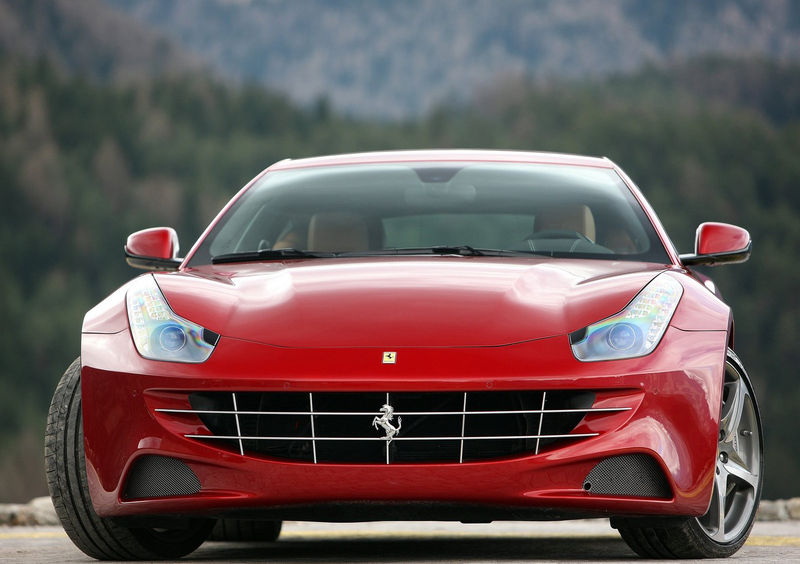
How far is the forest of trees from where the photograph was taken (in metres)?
77.5

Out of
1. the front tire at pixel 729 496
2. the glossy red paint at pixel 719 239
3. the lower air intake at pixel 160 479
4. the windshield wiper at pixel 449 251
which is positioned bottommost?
the front tire at pixel 729 496

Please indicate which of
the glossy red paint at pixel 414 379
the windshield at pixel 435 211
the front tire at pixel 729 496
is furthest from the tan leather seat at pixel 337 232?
the front tire at pixel 729 496

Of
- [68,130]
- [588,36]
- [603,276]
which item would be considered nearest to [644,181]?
[68,130]

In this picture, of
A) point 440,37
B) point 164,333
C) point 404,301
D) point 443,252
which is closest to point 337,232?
point 443,252

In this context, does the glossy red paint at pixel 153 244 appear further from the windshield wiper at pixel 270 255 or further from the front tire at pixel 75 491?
the front tire at pixel 75 491

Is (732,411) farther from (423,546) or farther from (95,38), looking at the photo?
(95,38)

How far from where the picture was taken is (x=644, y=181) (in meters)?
98.8

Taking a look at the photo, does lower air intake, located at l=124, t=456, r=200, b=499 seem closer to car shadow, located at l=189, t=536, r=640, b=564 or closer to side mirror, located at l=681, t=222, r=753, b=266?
car shadow, located at l=189, t=536, r=640, b=564

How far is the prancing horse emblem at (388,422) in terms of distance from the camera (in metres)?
3.21

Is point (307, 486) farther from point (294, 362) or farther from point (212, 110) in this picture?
point (212, 110)

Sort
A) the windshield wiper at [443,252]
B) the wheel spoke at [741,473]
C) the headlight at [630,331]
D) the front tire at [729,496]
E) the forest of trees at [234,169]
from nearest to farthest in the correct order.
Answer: the headlight at [630,331] → the front tire at [729,496] → the wheel spoke at [741,473] → the windshield wiper at [443,252] → the forest of trees at [234,169]

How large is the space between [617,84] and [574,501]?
13397cm

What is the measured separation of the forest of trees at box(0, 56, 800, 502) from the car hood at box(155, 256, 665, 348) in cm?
5643

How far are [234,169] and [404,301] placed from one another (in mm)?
101215
